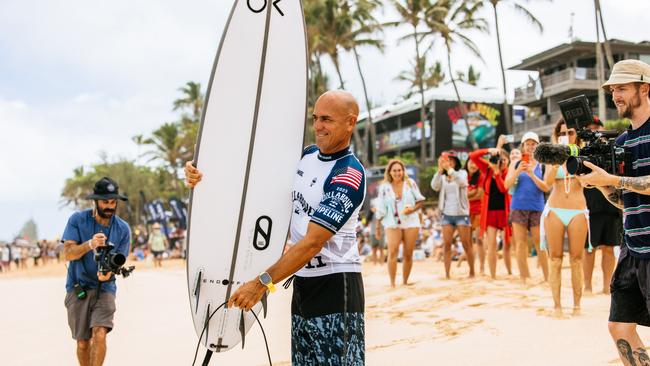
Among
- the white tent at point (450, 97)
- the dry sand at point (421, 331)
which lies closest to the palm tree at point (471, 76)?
the white tent at point (450, 97)

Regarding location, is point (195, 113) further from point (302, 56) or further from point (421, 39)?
point (302, 56)

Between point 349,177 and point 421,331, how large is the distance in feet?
12.5

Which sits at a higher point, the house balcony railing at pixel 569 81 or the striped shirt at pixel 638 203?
the house balcony railing at pixel 569 81

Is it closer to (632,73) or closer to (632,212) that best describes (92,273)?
(632,212)

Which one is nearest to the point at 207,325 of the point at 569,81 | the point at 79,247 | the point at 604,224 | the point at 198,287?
the point at 198,287

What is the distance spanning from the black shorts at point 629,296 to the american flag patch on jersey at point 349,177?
1461 millimetres

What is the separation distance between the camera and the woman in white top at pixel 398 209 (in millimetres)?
8953

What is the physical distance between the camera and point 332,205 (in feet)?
8.55

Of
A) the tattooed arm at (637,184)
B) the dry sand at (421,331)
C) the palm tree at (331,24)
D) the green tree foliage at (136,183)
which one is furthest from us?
the green tree foliage at (136,183)

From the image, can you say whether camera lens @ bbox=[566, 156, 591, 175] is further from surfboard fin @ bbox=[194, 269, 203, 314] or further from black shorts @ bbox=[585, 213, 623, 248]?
black shorts @ bbox=[585, 213, 623, 248]

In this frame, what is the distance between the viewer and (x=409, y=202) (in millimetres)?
8945

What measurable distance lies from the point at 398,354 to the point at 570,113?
2.66 meters

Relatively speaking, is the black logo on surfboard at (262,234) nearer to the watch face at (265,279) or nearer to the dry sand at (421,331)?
the watch face at (265,279)

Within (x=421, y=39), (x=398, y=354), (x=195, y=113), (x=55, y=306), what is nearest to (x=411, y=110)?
(x=421, y=39)
